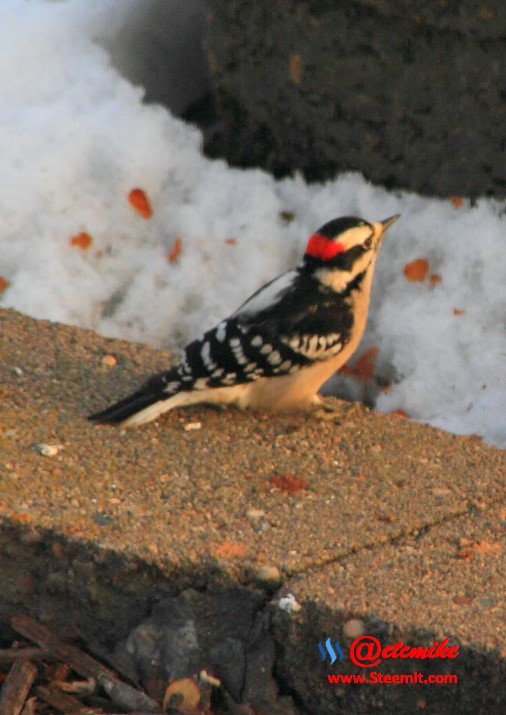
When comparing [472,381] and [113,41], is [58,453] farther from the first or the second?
[113,41]

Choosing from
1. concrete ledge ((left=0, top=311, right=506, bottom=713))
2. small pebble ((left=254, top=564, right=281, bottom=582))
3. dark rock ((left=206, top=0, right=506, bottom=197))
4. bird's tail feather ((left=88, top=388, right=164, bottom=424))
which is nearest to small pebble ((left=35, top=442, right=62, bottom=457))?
concrete ledge ((left=0, top=311, right=506, bottom=713))

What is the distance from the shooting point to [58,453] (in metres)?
4.07

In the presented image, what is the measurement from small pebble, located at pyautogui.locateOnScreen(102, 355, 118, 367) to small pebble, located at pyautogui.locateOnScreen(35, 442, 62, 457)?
81cm

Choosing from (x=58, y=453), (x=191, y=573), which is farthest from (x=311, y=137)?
(x=191, y=573)

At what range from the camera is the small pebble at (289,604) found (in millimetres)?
3219

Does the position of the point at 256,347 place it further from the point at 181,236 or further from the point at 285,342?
the point at 181,236

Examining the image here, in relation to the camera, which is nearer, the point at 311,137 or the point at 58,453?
the point at 58,453

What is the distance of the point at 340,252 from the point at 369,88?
1338mm

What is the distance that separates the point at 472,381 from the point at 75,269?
1893 millimetres

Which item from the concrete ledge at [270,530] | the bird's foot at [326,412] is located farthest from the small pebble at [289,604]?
the bird's foot at [326,412]

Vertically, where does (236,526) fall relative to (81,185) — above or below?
below

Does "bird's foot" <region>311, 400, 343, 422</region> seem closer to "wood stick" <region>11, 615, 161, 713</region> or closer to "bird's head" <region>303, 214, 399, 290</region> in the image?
"bird's head" <region>303, 214, 399, 290</region>

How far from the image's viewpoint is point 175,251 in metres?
5.98

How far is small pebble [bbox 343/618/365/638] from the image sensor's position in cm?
315
